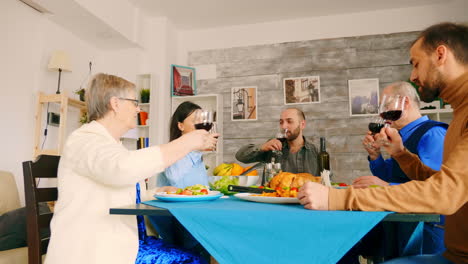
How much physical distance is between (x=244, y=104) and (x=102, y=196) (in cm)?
372

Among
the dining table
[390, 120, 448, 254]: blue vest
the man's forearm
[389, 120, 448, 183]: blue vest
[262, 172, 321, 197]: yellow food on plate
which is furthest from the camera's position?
[389, 120, 448, 183]: blue vest

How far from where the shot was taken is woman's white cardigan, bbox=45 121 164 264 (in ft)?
3.82

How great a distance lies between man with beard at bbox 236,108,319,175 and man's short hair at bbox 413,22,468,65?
5.46 feet

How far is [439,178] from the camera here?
3.11 feet

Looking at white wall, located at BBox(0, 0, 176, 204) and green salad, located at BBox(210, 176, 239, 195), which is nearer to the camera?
green salad, located at BBox(210, 176, 239, 195)

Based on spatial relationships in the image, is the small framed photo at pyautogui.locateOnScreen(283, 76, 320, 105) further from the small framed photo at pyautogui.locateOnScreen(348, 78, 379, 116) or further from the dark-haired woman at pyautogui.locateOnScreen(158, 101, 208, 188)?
the dark-haired woman at pyautogui.locateOnScreen(158, 101, 208, 188)

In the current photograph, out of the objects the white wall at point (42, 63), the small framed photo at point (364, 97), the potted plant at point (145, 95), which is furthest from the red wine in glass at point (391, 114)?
the potted plant at point (145, 95)

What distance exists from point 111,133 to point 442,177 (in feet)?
4.31

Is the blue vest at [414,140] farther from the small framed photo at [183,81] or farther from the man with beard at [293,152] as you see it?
the small framed photo at [183,81]

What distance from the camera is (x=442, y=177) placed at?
3.10 feet

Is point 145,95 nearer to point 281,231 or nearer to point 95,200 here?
point 95,200

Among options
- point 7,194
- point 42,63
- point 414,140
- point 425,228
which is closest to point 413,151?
point 414,140

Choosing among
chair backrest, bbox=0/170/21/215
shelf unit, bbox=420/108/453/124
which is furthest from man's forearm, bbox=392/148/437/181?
chair backrest, bbox=0/170/21/215

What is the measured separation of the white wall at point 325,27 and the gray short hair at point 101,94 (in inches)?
145
